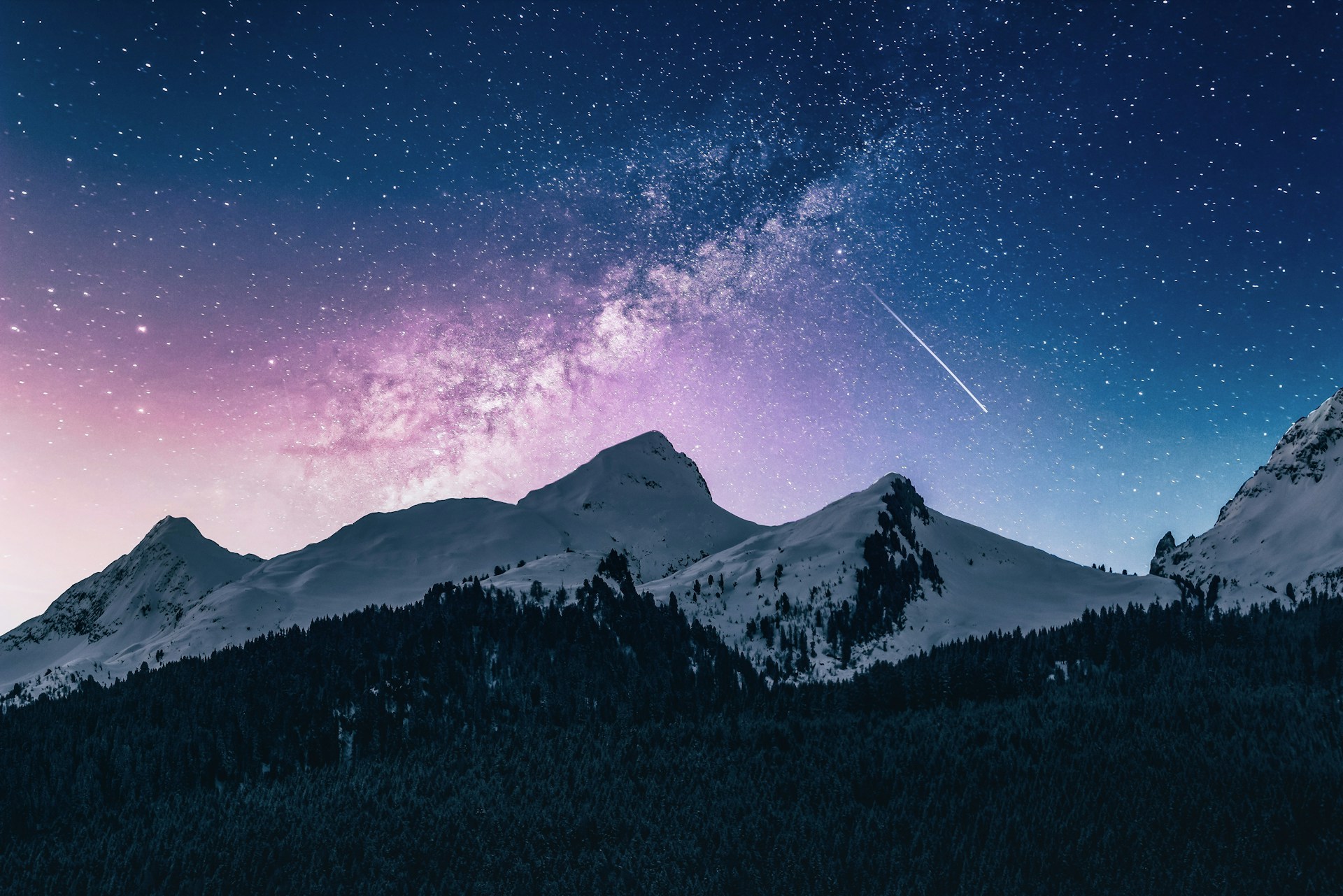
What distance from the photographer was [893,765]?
246ft

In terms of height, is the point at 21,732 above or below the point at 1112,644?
below

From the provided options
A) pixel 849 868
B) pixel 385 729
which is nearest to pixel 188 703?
pixel 385 729

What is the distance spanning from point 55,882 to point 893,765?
71542 mm

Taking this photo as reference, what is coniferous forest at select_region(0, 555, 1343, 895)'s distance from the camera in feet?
157

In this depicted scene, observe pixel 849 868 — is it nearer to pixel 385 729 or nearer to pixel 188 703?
pixel 385 729

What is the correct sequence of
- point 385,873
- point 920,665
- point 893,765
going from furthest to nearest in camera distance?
point 920,665
point 893,765
point 385,873

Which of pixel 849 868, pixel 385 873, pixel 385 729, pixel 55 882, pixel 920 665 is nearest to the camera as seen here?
pixel 849 868

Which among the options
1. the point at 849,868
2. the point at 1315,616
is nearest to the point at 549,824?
the point at 849,868

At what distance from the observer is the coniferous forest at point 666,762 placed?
47844 mm

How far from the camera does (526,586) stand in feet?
520

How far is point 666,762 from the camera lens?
85188mm

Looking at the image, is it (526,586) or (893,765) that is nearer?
(893,765)

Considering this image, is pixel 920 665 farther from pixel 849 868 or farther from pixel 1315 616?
pixel 849 868

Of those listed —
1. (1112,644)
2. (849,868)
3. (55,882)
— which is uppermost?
(1112,644)
